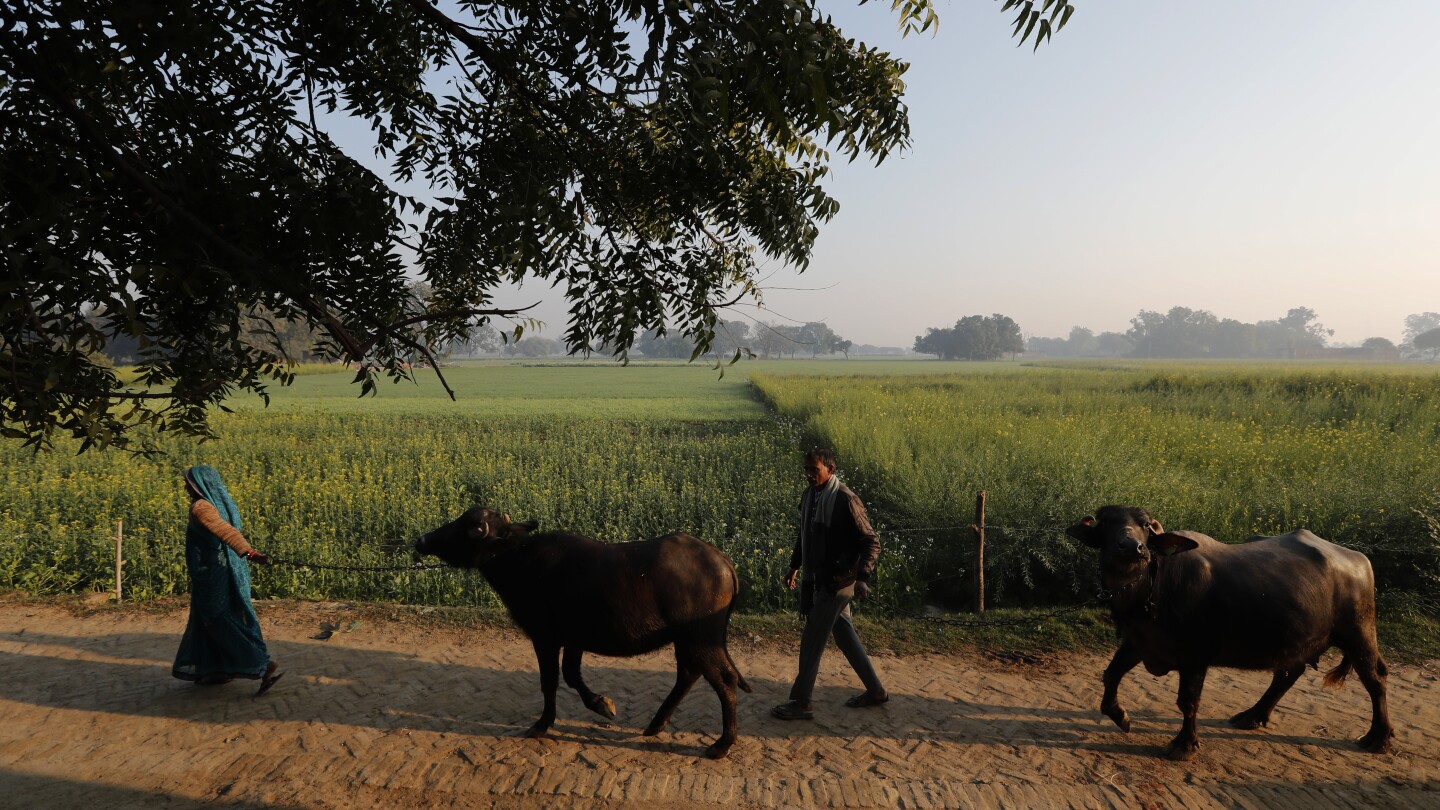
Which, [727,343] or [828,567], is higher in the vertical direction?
Result: [727,343]

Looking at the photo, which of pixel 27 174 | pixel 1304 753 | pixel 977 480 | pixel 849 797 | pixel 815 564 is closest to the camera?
pixel 27 174

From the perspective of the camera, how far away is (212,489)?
5711 millimetres

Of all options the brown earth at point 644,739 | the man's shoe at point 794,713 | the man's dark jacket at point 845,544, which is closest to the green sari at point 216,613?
the brown earth at point 644,739

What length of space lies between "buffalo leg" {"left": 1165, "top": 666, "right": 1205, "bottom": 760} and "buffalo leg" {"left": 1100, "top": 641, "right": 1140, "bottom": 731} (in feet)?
1.03

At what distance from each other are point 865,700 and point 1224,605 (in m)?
2.50

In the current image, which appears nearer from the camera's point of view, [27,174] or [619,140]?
[27,174]

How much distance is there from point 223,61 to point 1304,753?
788cm

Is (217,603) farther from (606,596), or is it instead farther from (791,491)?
(791,491)

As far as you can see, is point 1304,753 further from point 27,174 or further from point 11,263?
point 27,174

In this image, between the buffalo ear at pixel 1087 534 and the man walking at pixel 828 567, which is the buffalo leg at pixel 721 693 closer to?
the man walking at pixel 828 567

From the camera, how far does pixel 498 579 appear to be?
5.26 metres

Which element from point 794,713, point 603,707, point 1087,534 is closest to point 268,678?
point 603,707

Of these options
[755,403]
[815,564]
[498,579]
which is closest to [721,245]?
[815,564]

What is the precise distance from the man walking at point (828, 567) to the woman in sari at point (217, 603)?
404cm
